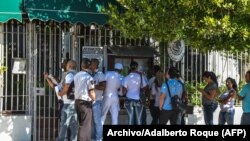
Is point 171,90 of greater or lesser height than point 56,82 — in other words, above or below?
below

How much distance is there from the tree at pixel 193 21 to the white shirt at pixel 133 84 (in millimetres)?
886

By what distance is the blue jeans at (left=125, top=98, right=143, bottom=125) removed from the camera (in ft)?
37.1

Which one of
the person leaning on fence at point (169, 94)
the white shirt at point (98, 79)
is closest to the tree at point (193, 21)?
the person leaning on fence at point (169, 94)

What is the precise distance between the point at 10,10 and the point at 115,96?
2.68 meters

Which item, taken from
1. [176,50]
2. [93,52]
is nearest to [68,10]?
[93,52]

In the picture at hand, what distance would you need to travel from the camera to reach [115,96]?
11250 mm

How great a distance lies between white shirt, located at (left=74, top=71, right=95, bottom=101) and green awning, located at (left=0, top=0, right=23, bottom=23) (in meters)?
1.83

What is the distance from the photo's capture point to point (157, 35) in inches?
416

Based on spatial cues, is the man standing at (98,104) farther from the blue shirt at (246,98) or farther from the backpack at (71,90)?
the blue shirt at (246,98)

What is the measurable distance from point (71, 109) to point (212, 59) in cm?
487

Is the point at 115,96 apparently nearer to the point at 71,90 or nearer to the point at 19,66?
the point at 71,90

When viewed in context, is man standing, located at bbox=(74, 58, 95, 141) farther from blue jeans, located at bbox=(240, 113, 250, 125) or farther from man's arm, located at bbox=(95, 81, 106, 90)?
blue jeans, located at bbox=(240, 113, 250, 125)

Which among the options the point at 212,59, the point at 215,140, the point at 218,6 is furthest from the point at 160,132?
the point at 212,59

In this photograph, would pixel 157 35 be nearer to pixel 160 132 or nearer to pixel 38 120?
pixel 38 120
